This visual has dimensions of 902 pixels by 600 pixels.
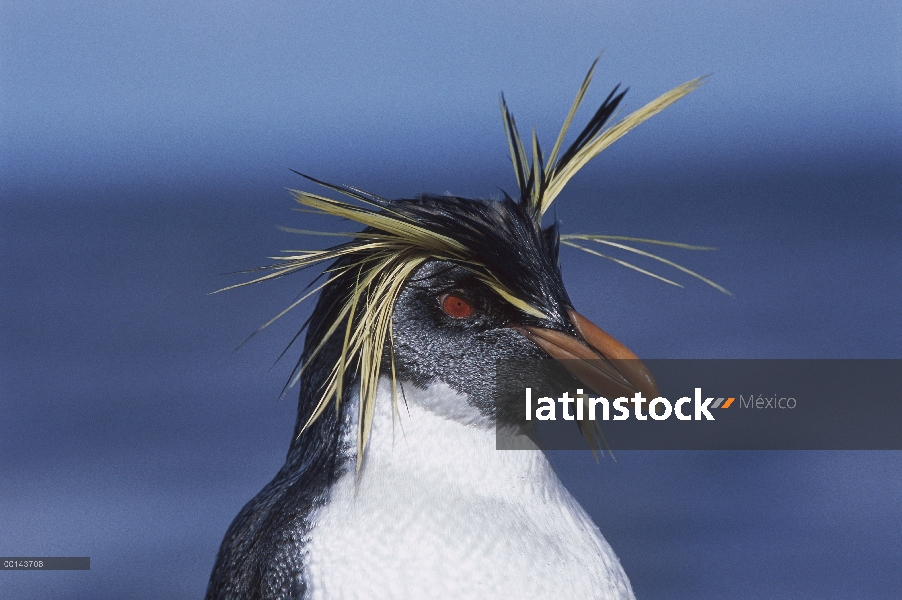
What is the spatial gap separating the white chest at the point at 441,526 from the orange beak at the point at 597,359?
14 centimetres

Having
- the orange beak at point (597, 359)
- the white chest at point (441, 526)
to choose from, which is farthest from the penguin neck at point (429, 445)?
the orange beak at point (597, 359)

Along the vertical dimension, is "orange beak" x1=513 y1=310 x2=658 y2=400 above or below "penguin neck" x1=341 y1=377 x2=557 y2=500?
above

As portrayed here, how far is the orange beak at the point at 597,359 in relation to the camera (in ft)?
4.78

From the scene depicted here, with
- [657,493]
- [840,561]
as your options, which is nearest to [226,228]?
[657,493]

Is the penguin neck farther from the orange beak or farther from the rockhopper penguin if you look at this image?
the orange beak

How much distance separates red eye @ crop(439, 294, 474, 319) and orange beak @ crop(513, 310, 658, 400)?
0.07 metres

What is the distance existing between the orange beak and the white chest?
0.14m

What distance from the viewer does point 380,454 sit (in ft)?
4.93

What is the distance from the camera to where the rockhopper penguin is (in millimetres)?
1461

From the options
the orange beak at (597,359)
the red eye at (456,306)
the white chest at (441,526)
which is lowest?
the white chest at (441,526)

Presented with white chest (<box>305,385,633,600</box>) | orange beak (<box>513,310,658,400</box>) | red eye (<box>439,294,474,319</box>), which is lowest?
white chest (<box>305,385,633,600</box>)

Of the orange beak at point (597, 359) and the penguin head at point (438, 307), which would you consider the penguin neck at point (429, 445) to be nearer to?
the penguin head at point (438, 307)

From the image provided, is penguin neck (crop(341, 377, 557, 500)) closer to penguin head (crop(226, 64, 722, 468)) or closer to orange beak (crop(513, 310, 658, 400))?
penguin head (crop(226, 64, 722, 468))

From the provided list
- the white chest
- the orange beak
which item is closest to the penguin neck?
the white chest
